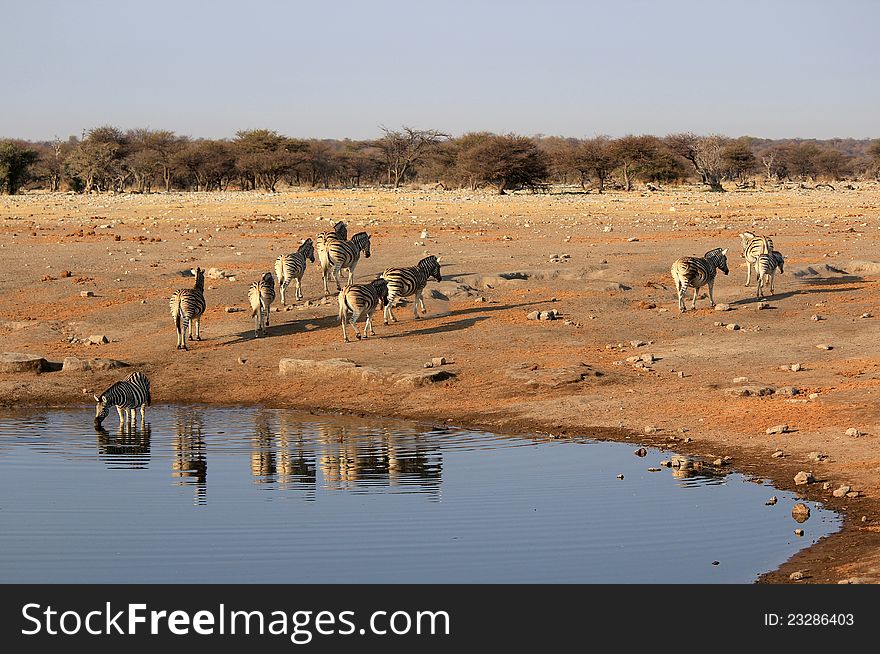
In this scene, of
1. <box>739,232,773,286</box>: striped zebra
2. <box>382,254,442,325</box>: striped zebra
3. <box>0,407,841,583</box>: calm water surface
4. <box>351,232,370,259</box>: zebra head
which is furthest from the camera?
<box>351,232,370,259</box>: zebra head

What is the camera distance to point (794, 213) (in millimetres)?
51031

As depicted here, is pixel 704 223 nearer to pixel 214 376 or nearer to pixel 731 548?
pixel 214 376

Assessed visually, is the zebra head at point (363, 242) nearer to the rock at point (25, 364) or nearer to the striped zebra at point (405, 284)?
the striped zebra at point (405, 284)

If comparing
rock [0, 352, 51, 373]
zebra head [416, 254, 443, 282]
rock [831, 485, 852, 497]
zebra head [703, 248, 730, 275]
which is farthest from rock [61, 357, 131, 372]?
rock [831, 485, 852, 497]

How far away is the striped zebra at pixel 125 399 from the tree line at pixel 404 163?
58346 millimetres

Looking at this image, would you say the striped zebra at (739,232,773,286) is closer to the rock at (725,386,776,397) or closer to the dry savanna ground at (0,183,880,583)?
the dry savanna ground at (0,183,880,583)

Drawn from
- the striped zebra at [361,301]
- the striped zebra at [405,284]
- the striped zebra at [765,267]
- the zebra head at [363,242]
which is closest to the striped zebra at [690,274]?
the striped zebra at [765,267]

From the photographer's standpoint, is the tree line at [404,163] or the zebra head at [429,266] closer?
the zebra head at [429,266]

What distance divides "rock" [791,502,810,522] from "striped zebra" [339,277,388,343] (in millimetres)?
11102

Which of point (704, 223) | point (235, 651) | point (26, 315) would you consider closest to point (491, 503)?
point (235, 651)

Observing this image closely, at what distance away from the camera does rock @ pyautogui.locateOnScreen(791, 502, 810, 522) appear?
1219 centimetres

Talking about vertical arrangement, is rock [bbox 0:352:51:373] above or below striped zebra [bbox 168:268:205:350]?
below

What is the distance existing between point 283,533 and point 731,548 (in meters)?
4.15

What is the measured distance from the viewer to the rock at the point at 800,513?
1219 centimetres
